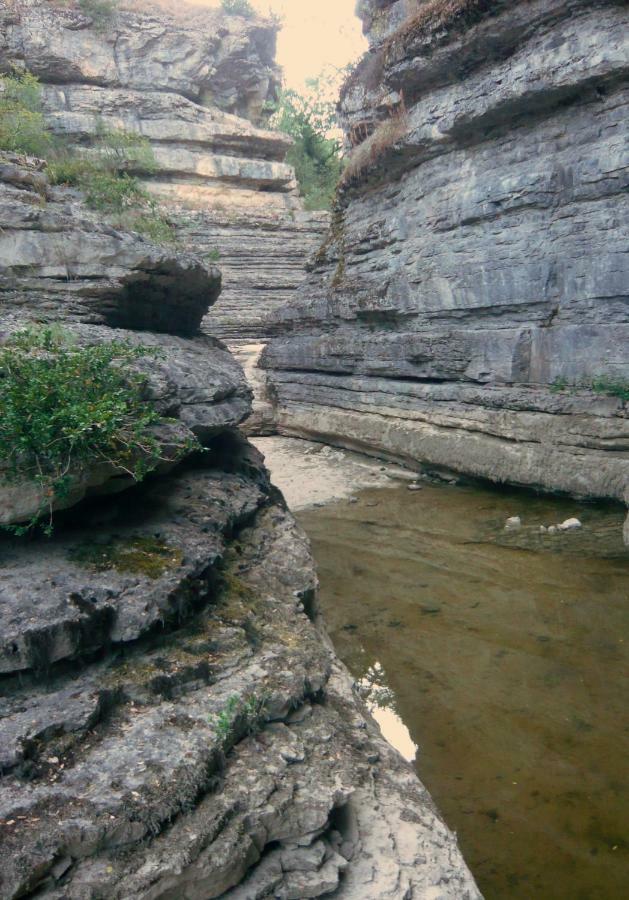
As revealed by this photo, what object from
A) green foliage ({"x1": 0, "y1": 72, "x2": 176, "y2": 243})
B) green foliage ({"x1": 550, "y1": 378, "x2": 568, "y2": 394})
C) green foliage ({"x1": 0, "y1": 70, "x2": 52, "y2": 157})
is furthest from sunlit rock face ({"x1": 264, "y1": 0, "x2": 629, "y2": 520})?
green foliage ({"x1": 0, "y1": 70, "x2": 52, "y2": 157})

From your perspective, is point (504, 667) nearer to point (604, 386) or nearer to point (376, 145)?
point (604, 386)

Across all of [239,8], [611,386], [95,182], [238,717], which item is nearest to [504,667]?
[238,717]

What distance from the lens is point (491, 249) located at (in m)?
10.6

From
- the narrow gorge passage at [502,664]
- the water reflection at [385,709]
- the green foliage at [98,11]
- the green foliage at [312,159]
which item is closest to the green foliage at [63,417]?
the water reflection at [385,709]

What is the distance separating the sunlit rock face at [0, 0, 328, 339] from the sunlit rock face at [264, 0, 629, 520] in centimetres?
627

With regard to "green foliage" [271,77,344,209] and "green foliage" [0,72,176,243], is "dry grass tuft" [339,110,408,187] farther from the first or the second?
"green foliage" [271,77,344,209]

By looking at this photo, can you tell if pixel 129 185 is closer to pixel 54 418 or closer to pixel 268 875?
pixel 54 418

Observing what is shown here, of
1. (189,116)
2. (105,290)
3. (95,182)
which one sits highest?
(189,116)

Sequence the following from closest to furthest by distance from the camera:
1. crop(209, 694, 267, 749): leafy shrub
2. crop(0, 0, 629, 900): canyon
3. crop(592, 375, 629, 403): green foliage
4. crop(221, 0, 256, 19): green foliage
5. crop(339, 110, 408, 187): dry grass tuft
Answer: crop(0, 0, 629, 900): canyon < crop(209, 694, 267, 749): leafy shrub < crop(592, 375, 629, 403): green foliage < crop(339, 110, 408, 187): dry grass tuft < crop(221, 0, 256, 19): green foliage

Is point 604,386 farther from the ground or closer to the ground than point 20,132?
closer to the ground

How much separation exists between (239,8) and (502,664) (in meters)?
31.8

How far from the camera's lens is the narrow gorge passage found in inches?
156

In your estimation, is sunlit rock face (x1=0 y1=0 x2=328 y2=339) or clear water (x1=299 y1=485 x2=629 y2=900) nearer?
clear water (x1=299 y1=485 x2=629 y2=900)

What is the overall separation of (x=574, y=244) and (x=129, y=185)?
259 inches
